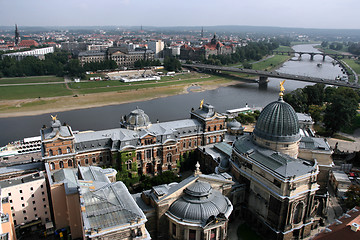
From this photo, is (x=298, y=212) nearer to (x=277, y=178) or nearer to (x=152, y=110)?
(x=277, y=178)

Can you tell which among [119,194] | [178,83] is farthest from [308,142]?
[178,83]

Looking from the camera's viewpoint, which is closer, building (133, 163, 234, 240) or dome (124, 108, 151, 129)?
building (133, 163, 234, 240)

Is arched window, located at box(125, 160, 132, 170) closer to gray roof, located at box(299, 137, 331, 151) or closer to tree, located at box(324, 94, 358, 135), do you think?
gray roof, located at box(299, 137, 331, 151)


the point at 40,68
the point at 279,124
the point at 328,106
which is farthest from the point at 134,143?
the point at 40,68

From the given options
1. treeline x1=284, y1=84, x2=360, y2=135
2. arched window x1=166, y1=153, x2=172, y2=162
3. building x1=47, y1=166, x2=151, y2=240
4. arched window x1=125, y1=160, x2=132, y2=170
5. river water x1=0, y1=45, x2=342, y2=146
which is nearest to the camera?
building x1=47, y1=166, x2=151, y2=240

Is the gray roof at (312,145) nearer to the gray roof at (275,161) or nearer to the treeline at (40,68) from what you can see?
the gray roof at (275,161)

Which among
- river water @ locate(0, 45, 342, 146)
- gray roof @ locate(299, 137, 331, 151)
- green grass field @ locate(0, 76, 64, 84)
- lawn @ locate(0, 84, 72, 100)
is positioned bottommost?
river water @ locate(0, 45, 342, 146)

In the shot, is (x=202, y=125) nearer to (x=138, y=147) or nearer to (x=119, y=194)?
(x=138, y=147)

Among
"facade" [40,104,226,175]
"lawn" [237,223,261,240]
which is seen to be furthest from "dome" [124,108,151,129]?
"lawn" [237,223,261,240]
